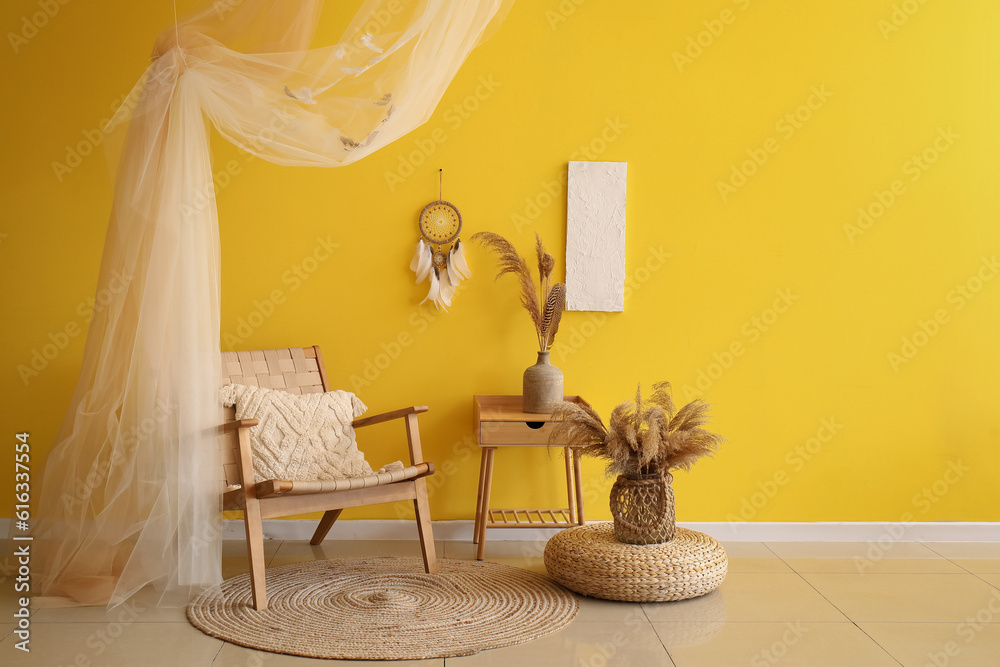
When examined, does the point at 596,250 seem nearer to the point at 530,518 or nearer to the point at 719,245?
the point at 719,245

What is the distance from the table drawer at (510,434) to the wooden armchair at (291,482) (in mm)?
270

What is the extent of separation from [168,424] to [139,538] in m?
0.37

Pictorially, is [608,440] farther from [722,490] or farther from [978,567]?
[978,567]

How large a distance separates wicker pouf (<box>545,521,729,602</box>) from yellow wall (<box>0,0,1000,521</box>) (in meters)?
0.74

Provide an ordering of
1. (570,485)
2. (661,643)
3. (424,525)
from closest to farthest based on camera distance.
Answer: (661,643), (424,525), (570,485)

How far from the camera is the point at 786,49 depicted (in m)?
3.71

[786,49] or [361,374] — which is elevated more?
[786,49]

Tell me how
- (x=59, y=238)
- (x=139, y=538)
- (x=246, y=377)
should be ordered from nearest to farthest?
(x=139, y=538) → (x=246, y=377) → (x=59, y=238)

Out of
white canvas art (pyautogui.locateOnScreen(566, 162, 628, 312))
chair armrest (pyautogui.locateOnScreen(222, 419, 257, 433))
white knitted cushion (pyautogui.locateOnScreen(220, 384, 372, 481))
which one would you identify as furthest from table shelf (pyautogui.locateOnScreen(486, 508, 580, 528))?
chair armrest (pyautogui.locateOnScreen(222, 419, 257, 433))

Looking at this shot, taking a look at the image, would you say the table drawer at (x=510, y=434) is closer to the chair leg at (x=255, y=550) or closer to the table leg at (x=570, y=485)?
the table leg at (x=570, y=485)

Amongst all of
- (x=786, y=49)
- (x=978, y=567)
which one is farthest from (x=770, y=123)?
(x=978, y=567)

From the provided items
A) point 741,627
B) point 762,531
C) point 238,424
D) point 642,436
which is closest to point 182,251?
point 238,424

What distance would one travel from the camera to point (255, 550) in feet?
9.05

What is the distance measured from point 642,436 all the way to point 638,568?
0.46 m
